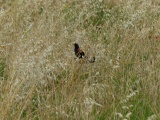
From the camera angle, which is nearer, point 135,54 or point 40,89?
point 40,89

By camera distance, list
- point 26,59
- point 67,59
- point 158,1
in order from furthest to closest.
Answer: point 158,1, point 67,59, point 26,59

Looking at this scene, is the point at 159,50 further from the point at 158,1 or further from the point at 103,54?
the point at 158,1

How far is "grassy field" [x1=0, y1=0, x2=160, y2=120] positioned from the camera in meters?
2.51

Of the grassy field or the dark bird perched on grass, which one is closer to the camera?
the grassy field

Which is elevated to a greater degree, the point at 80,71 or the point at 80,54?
the point at 80,54

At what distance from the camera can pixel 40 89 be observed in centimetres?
292

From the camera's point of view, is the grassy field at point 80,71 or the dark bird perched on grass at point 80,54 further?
the dark bird perched on grass at point 80,54

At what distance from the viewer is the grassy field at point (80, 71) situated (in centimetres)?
251

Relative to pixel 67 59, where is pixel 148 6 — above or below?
above

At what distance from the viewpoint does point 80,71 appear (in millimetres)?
3145

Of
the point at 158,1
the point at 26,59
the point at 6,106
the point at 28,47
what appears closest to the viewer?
the point at 6,106

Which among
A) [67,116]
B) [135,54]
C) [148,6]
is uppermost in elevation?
[148,6]

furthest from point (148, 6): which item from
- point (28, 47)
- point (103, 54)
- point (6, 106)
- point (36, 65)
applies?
point (6, 106)

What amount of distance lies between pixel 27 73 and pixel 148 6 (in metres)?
2.17
